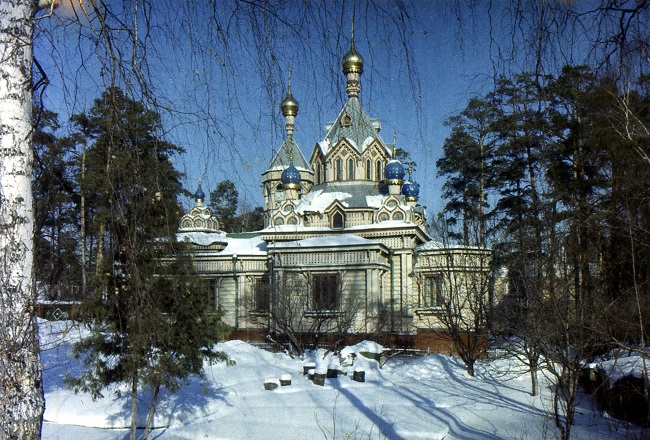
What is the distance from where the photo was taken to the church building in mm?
20672

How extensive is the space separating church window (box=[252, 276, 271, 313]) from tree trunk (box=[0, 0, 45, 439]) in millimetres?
17991

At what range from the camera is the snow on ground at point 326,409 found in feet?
37.1

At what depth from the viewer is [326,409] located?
12695mm

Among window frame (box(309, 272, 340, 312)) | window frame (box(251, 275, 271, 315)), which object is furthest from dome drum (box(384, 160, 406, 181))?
window frame (box(251, 275, 271, 315))

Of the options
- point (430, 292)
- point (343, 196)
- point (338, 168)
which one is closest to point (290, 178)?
point (343, 196)

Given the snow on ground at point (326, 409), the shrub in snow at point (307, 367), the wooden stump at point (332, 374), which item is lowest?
the snow on ground at point (326, 409)

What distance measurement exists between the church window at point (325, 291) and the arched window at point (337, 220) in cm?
667

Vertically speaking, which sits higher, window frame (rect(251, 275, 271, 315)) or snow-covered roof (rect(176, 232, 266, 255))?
snow-covered roof (rect(176, 232, 266, 255))

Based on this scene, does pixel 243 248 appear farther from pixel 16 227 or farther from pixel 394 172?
pixel 16 227

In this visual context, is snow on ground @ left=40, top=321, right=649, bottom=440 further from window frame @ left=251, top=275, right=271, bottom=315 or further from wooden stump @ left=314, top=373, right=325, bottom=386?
window frame @ left=251, top=275, right=271, bottom=315

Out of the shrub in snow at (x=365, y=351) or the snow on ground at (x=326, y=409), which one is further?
the shrub in snow at (x=365, y=351)

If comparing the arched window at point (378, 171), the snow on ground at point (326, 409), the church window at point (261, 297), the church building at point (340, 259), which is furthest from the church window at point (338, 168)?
the snow on ground at point (326, 409)

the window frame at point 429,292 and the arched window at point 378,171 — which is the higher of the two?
the arched window at point 378,171

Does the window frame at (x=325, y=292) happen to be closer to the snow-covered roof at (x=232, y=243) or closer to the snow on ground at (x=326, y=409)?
the snow on ground at (x=326, y=409)
